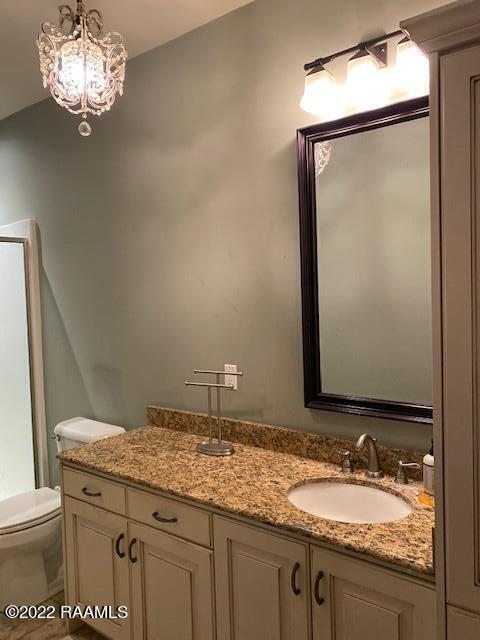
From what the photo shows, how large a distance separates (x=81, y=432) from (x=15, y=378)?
2.80ft

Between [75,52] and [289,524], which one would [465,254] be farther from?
[75,52]

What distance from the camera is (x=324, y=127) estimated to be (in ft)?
5.93

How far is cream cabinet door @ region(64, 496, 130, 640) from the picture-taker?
187 centimetres

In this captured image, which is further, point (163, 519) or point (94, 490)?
point (94, 490)

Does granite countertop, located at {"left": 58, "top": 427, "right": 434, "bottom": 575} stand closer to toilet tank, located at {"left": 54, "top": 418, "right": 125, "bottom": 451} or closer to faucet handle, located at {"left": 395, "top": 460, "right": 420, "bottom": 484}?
faucet handle, located at {"left": 395, "top": 460, "right": 420, "bottom": 484}

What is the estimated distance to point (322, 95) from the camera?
176 cm

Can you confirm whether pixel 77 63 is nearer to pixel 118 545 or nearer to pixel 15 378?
pixel 118 545

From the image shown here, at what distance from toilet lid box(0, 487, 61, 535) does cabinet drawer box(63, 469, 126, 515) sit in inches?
16.6

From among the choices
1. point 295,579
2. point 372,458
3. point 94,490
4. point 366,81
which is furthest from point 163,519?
point 366,81

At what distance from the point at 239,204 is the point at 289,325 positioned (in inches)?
21.9

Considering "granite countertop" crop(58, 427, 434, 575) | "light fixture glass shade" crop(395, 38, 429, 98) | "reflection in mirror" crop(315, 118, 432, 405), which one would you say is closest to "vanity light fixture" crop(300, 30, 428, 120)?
"light fixture glass shade" crop(395, 38, 429, 98)

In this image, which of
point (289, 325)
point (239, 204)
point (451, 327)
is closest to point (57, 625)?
point (289, 325)

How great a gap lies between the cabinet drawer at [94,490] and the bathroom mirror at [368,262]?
797 mm

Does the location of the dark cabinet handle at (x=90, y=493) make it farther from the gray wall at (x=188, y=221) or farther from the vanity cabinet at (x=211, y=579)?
the gray wall at (x=188, y=221)
